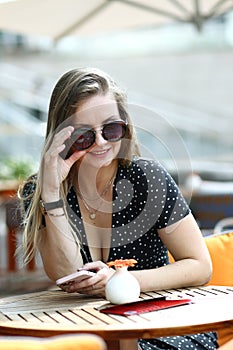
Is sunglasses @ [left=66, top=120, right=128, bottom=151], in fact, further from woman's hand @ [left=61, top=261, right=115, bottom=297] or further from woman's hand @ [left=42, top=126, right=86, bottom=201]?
woman's hand @ [left=61, top=261, right=115, bottom=297]

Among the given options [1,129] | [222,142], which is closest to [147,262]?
[1,129]

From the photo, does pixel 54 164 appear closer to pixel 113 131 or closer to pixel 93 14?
pixel 113 131

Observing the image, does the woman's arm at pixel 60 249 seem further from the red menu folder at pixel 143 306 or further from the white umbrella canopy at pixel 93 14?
the white umbrella canopy at pixel 93 14

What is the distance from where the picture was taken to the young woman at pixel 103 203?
7.57 feet

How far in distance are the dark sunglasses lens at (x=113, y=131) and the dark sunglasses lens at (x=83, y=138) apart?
0.04 meters

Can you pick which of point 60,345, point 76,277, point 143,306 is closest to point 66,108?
point 76,277

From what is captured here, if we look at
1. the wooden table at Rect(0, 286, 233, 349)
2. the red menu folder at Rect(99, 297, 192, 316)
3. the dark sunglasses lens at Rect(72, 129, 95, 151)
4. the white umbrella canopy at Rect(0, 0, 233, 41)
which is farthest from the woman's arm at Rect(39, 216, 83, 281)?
the white umbrella canopy at Rect(0, 0, 233, 41)

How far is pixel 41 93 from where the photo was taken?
10.7 m

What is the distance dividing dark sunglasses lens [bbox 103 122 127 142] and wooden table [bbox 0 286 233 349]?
45 cm

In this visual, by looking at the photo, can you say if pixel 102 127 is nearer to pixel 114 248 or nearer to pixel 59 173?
pixel 59 173

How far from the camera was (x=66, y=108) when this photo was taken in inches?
94.7

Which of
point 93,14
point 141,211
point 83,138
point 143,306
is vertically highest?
point 93,14

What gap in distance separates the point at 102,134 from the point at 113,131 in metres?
0.03

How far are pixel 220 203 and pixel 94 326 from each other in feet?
12.9
